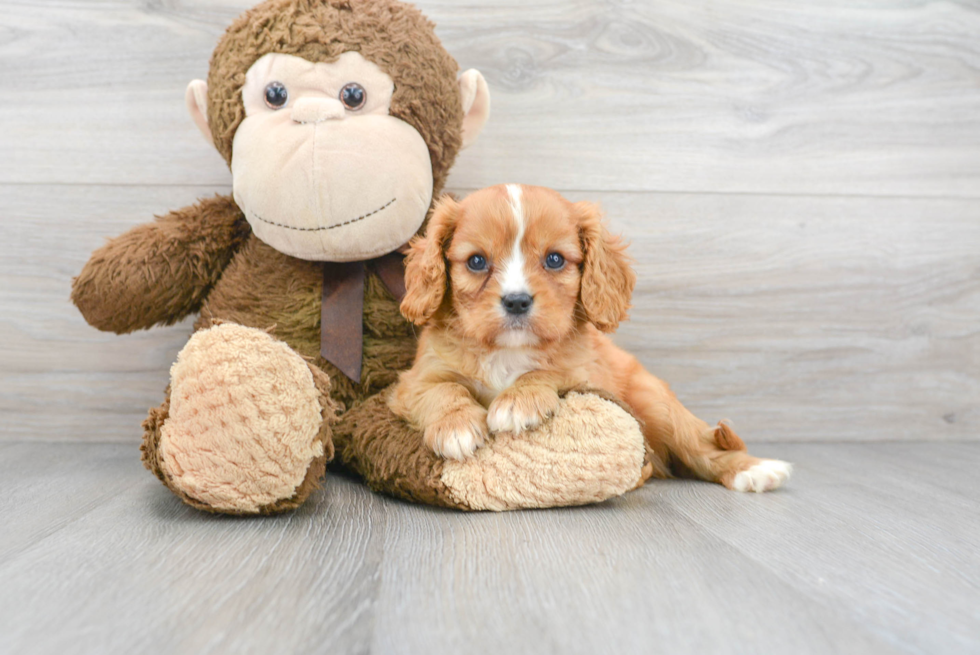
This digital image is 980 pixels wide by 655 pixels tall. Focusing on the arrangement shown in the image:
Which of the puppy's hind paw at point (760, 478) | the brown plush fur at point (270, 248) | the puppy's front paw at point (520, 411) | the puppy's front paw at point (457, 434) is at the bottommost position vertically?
the puppy's hind paw at point (760, 478)

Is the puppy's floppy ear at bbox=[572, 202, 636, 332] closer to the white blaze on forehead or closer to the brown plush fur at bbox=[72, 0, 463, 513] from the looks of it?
the white blaze on forehead

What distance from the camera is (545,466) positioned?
1.27m

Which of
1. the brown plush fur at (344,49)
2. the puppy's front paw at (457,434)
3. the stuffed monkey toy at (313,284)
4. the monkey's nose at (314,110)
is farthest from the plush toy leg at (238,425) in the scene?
the brown plush fur at (344,49)

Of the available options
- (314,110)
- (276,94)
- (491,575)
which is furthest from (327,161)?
(491,575)

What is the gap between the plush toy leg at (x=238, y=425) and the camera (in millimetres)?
1145

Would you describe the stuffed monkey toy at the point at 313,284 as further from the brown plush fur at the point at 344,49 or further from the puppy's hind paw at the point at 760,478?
the puppy's hind paw at the point at 760,478

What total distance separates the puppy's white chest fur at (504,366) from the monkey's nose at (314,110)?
23.6 inches

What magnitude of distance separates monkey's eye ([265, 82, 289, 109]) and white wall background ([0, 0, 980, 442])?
0.54m

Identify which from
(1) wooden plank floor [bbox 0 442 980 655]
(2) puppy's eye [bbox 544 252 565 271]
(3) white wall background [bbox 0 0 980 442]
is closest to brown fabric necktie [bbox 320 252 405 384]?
(1) wooden plank floor [bbox 0 442 980 655]

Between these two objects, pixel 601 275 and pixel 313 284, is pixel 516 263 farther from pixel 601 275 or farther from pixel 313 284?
pixel 313 284

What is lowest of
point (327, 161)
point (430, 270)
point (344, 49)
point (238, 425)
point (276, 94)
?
point (238, 425)

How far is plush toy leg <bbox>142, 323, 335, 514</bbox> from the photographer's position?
114 cm

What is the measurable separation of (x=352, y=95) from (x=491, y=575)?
1.04 meters

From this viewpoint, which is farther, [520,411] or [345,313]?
[345,313]
